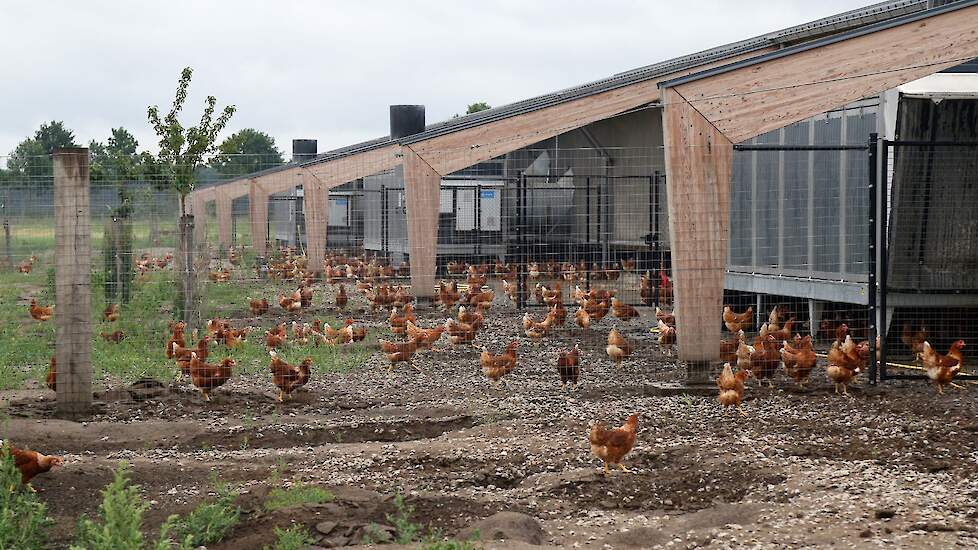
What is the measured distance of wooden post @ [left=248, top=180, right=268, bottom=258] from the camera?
72.1ft

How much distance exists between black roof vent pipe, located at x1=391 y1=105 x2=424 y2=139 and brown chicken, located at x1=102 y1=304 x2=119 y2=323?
1216 cm

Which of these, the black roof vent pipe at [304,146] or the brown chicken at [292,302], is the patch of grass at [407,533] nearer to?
the brown chicken at [292,302]

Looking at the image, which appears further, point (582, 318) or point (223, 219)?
point (223, 219)

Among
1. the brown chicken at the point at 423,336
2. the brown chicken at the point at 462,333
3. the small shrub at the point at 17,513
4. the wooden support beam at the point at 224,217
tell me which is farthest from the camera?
the wooden support beam at the point at 224,217

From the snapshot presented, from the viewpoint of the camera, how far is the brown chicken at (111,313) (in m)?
15.2

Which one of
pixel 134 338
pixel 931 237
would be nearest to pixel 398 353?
pixel 134 338

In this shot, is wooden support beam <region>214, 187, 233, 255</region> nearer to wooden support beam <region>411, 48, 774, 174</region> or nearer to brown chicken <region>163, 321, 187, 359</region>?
wooden support beam <region>411, 48, 774, 174</region>

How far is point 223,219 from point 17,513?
21.7 meters

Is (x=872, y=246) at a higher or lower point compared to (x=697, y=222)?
lower

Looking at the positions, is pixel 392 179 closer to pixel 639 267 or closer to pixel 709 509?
pixel 639 267

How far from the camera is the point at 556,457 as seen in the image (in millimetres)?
8094

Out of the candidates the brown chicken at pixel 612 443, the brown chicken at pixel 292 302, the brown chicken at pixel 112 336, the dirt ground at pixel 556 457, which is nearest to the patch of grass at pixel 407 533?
the dirt ground at pixel 556 457

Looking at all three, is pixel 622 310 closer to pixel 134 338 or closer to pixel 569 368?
pixel 569 368

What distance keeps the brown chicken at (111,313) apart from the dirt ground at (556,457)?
13.3ft
